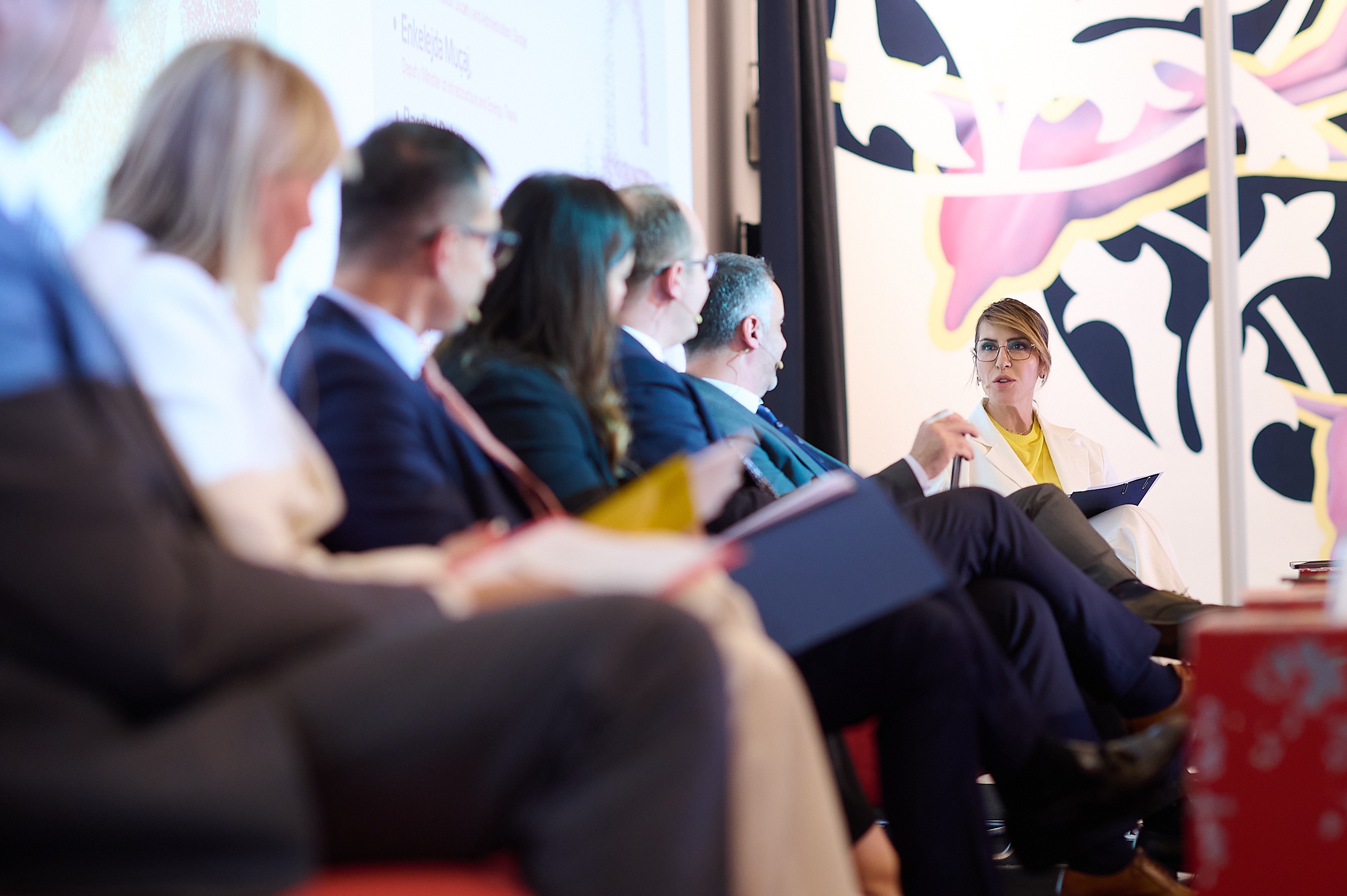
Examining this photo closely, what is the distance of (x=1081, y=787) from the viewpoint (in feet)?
5.18

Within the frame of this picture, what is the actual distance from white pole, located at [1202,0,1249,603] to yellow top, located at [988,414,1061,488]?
4.36 feet

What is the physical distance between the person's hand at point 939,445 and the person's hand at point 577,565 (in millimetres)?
1494

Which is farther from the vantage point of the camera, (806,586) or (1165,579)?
(1165,579)

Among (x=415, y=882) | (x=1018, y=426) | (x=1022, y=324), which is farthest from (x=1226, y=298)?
(x=415, y=882)

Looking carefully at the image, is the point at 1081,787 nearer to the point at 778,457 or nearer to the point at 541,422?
the point at 541,422

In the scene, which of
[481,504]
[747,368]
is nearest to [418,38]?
[747,368]

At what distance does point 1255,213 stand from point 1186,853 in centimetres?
329

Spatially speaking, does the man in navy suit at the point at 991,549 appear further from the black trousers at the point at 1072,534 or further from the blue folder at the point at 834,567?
the blue folder at the point at 834,567

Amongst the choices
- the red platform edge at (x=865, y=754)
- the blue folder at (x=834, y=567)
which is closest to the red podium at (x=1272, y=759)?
the blue folder at (x=834, y=567)

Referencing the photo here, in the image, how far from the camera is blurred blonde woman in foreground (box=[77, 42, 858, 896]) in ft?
3.52

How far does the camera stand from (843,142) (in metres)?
4.98

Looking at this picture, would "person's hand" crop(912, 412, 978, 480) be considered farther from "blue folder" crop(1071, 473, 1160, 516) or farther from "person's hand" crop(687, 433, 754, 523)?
"person's hand" crop(687, 433, 754, 523)

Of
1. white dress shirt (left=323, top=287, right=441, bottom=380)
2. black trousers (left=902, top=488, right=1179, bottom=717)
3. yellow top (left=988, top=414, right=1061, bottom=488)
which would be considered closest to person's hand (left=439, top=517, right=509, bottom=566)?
white dress shirt (left=323, top=287, right=441, bottom=380)

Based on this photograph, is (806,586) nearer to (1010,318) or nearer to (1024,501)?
(1024,501)
